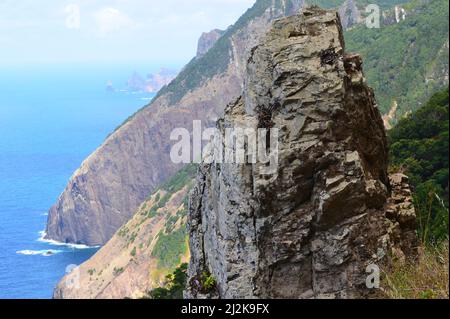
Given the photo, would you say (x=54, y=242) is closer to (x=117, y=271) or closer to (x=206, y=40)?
(x=117, y=271)

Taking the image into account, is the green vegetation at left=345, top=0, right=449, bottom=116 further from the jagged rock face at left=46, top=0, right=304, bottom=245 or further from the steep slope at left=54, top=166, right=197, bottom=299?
the steep slope at left=54, top=166, right=197, bottom=299

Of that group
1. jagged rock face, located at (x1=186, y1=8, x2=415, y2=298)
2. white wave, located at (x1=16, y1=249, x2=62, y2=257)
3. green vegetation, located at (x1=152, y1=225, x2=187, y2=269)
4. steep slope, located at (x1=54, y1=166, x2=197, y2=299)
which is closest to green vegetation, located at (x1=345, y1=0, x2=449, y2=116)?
green vegetation, located at (x1=152, y1=225, x2=187, y2=269)

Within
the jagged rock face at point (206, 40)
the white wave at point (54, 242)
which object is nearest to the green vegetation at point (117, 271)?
the white wave at point (54, 242)

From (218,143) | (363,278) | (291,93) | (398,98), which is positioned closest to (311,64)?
(291,93)

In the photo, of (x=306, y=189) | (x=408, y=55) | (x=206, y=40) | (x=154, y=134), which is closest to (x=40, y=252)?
(x=154, y=134)

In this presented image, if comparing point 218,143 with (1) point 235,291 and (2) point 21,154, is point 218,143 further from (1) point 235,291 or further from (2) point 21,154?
(2) point 21,154

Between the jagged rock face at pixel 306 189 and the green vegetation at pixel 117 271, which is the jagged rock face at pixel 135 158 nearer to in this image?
the green vegetation at pixel 117 271
